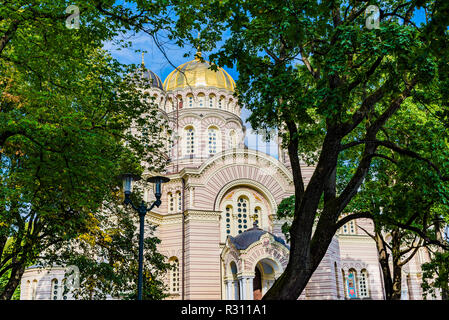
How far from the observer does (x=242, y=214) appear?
26.9 m

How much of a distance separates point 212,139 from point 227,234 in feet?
32.2

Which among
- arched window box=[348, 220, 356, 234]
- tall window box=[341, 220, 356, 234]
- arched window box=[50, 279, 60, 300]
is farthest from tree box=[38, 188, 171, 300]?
arched window box=[348, 220, 356, 234]

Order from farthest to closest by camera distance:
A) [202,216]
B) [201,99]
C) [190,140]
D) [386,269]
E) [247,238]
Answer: [201,99] → [190,140] → [202,216] → [247,238] → [386,269]

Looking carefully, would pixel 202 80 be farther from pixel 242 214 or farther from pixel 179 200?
pixel 242 214

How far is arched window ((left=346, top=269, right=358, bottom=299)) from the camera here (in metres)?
30.5

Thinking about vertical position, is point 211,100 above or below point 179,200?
above

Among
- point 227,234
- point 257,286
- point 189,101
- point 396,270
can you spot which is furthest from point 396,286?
point 189,101

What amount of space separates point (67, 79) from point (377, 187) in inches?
447

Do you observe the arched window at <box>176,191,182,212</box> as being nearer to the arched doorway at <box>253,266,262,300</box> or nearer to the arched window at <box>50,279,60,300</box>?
the arched doorway at <box>253,266,262,300</box>

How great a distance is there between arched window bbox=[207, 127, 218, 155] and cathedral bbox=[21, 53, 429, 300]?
3.3 inches

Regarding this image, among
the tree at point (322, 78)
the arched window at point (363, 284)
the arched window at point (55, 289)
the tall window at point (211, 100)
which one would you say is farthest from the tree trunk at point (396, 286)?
the tall window at point (211, 100)

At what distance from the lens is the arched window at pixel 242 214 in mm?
26688

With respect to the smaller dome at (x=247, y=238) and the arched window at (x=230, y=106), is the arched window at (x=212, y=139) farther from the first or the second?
the smaller dome at (x=247, y=238)

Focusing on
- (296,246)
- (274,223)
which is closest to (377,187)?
(296,246)
